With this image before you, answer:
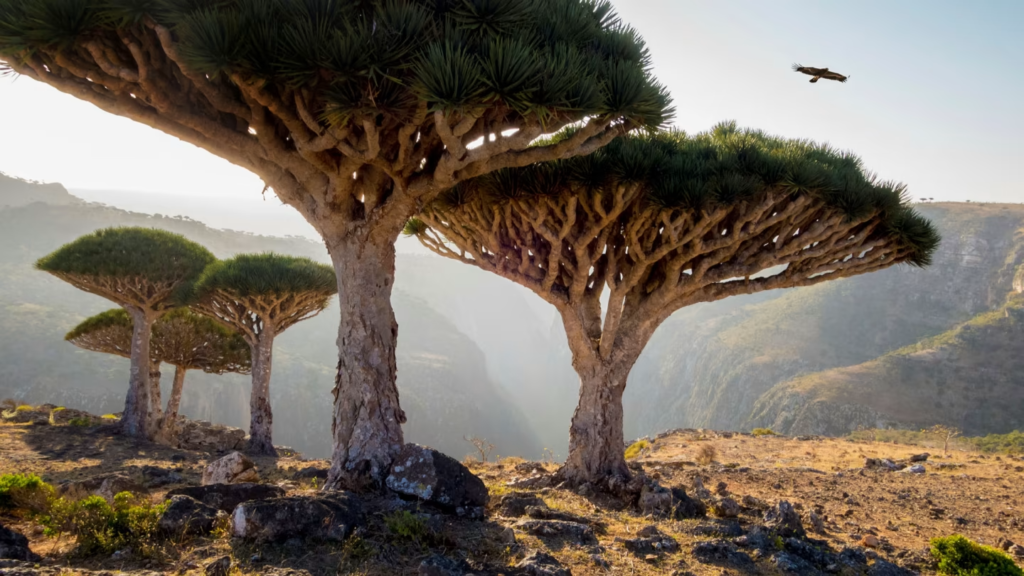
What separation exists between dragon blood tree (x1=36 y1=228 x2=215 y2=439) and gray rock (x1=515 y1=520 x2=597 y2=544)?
1582cm

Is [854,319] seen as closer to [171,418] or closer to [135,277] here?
[171,418]

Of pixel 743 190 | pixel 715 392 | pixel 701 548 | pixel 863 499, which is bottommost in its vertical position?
pixel 715 392

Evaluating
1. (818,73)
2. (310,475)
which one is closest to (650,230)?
(818,73)

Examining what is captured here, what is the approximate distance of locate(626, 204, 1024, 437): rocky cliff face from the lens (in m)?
55.3

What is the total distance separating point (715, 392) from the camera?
70.1 metres

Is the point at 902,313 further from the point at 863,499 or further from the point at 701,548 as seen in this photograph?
the point at 701,548

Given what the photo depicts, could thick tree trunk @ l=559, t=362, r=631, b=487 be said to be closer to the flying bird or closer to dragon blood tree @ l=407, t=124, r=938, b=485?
dragon blood tree @ l=407, t=124, r=938, b=485

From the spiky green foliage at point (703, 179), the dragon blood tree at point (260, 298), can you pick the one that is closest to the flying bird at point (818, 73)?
the spiky green foliage at point (703, 179)

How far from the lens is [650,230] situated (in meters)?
9.28

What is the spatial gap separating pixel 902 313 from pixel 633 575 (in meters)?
67.0

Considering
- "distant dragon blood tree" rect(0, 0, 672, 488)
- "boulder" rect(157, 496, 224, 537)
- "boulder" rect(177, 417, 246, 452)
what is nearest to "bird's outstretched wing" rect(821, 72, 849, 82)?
"distant dragon blood tree" rect(0, 0, 672, 488)

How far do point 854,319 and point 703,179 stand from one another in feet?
206

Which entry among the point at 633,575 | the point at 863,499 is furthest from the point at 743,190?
the point at 863,499

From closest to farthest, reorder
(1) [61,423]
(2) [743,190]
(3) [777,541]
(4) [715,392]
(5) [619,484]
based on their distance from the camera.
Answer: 1. (3) [777,541]
2. (2) [743,190]
3. (5) [619,484]
4. (1) [61,423]
5. (4) [715,392]
